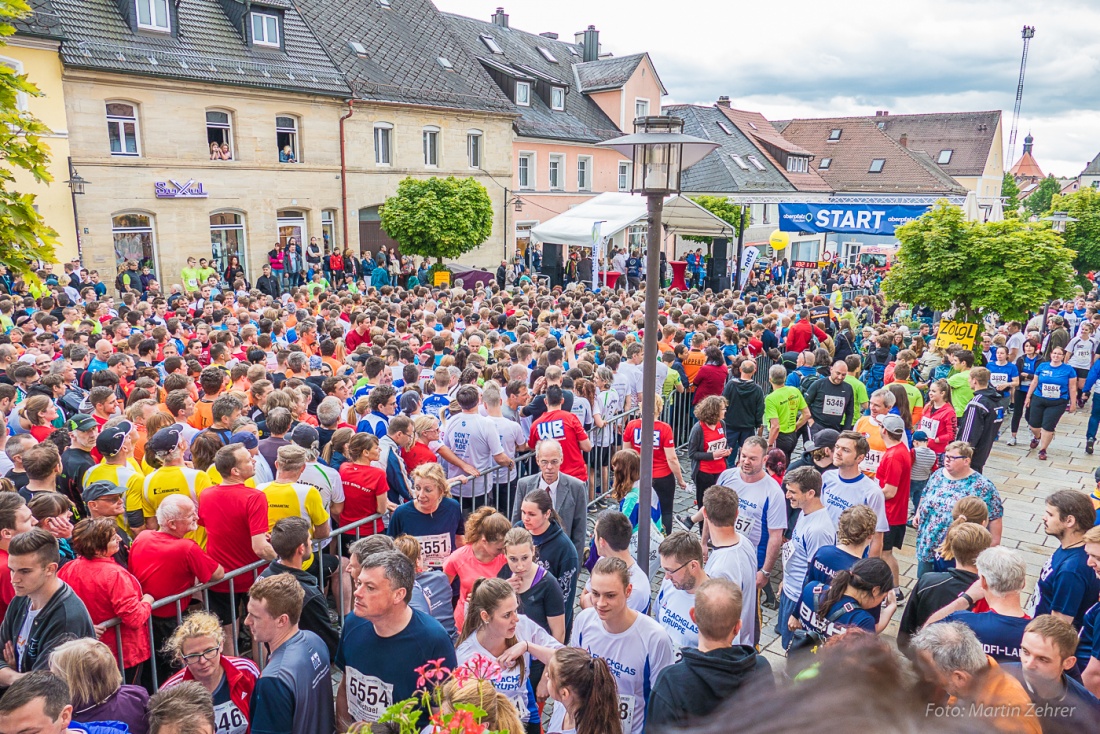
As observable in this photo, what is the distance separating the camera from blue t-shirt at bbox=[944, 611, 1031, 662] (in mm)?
3867

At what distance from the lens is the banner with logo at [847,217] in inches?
603

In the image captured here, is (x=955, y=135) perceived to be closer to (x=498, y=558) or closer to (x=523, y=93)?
(x=523, y=93)

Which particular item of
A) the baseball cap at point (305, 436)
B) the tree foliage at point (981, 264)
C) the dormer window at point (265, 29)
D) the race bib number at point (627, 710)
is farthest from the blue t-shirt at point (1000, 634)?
the dormer window at point (265, 29)

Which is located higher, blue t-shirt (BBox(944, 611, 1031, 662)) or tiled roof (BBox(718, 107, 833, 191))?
tiled roof (BBox(718, 107, 833, 191))

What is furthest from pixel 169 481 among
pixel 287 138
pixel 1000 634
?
pixel 287 138

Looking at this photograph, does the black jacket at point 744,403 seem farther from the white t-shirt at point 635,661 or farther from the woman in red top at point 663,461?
the white t-shirt at point 635,661

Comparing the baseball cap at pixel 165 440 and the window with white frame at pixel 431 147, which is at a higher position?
the window with white frame at pixel 431 147

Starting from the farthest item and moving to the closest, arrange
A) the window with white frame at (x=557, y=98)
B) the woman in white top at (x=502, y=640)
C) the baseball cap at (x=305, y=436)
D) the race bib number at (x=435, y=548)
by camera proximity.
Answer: the window with white frame at (x=557, y=98) < the baseball cap at (x=305, y=436) < the race bib number at (x=435, y=548) < the woman in white top at (x=502, y=640)

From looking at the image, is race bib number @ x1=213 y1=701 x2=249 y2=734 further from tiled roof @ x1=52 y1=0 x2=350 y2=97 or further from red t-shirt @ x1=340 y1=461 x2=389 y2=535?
tiled roof @ x1=52 y1=0 x2=350 y2=97

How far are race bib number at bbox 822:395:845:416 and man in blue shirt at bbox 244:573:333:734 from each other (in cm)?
673

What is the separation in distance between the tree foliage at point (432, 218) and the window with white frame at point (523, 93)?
39.2 ft

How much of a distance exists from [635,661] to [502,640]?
693 millimetres

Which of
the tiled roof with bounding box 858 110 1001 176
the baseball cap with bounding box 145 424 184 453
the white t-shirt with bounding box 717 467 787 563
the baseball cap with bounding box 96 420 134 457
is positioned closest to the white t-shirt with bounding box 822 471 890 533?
the white t-shirt with bounding box 717 467 787 563

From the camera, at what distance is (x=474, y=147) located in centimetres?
3059
